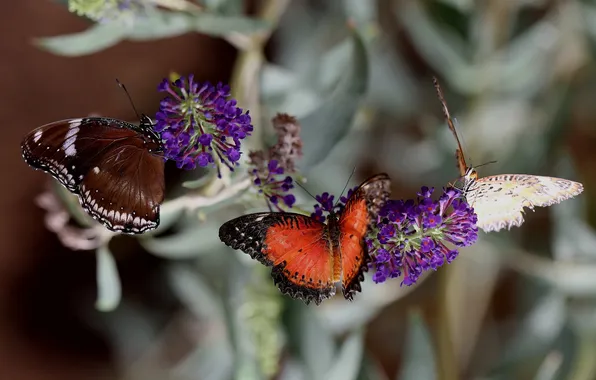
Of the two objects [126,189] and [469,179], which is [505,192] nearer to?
[469,179]

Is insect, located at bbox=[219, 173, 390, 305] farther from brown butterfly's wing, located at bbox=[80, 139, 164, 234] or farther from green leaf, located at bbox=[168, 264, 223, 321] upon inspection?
green leaf, located at bbox=[168, 264, 223, 321]

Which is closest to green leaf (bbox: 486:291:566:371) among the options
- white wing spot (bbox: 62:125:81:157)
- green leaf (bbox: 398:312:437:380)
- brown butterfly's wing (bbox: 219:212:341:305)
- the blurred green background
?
the blurred green background

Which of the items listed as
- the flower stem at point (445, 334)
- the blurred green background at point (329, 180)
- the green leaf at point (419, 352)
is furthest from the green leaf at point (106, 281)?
the flower stem at point (445, 334)

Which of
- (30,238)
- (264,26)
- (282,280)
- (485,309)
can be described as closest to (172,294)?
(30,238)

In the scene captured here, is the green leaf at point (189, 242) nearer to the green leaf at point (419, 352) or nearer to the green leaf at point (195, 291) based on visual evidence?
the green leaf at point (195, 291)

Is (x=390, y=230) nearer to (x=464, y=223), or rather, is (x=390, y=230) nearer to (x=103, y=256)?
(x=464, y=223)

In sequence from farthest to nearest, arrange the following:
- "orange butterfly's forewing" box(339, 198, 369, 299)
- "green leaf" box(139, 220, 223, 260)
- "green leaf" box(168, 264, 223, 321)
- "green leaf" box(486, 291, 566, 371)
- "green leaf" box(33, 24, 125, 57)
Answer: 1. "green leaf" box(168, 264, 223, 321)
2. "green leaf" box(486, 291, 566, 371)
3. "green leaf" box(139, 220, 223, 260)
4. "green leaf" box(33, 24, 125, 57)
5. "orange butterfly's forewing" box(339, 198, 369, 299)

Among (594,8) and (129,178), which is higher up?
(594,8)
